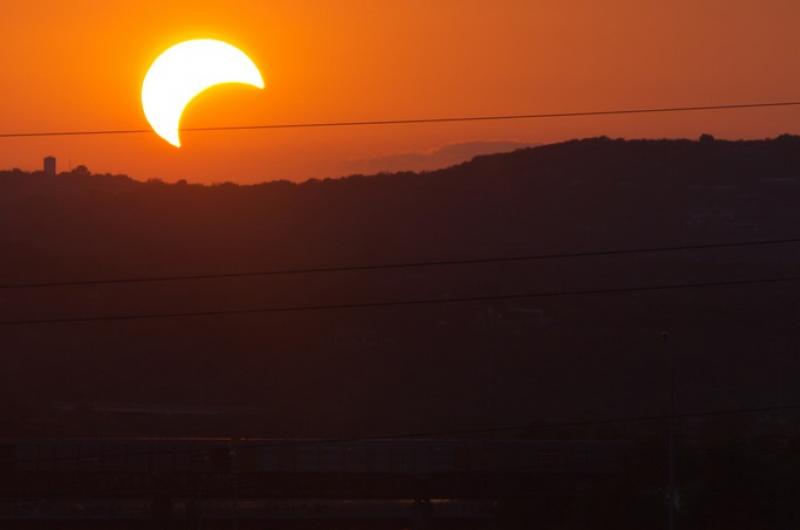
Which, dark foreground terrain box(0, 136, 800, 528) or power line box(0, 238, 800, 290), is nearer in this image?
power line box(0, 238, 800, 290)

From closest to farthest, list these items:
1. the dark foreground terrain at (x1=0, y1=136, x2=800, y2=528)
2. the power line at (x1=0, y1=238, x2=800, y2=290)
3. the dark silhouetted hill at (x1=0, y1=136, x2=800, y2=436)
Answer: the power line at (x1=0, y1=238, x2=800, y2=290) → the dark foreground terrain at (x1=0, y1=136, x2=800, y2=528) → the dark silhouetted hill at (x1=0, y1=136, x2=800, y2=436)

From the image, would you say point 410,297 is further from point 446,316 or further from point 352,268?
point 352,268

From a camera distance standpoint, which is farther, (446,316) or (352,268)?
(446,316)

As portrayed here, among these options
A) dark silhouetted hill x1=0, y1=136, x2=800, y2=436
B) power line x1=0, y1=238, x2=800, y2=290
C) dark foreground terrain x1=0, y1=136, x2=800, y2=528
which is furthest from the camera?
dark silhouetted hill x1=0, y1=136, x2=800, y2=436

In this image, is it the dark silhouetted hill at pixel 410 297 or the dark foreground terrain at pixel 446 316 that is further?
the dark silhouetted hill at pixel 410 297

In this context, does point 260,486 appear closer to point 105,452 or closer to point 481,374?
point 105,452

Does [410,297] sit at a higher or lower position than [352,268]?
higher

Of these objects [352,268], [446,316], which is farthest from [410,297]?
[352,268]

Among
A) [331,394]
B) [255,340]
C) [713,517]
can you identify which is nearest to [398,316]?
[255,340]
